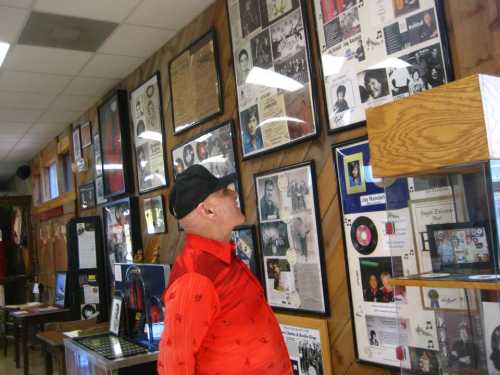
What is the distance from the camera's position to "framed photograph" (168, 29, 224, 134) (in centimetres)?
313

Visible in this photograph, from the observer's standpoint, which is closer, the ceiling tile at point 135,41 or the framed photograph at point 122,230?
the ceiling tile at point 135,41

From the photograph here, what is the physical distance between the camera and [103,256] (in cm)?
499

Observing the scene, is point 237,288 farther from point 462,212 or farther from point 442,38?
point 442,38

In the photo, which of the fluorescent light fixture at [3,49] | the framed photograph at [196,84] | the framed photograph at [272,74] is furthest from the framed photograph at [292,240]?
the fluorescent light fixture at [3,49]

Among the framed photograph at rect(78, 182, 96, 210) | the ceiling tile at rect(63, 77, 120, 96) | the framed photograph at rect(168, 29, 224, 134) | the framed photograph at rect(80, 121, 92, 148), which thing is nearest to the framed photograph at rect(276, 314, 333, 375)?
the framed photograph at rect(168, 29, 224, 134)

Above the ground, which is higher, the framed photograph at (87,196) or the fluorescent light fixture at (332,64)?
the fluorescent light fixture at (332,64)

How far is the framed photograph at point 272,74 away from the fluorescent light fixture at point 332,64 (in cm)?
9

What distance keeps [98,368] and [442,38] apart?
2.47m

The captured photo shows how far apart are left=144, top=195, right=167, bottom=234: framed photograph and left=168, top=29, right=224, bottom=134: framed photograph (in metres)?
0.66

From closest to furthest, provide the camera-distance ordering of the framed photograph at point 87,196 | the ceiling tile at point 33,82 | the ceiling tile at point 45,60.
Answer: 1. the ceiling tile at point 45,60
2. the ceiling tile at point 33,82
3. the framed photograph at point 87,196

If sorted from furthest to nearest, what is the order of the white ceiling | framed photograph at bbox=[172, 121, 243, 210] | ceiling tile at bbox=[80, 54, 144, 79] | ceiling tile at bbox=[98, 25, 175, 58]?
ceiling tile at bbox=[80, 54, 144, 79]
ceiling tile at bbox=[98, 25, 175, 58]
the white ceiling
framed photograph at bbox=[172, 121, 243, 210]

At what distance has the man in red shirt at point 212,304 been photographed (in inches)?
54.2

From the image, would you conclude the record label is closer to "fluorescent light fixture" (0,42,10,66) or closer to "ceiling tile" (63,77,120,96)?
"fluorescent light fixture" (0,42,10,66)

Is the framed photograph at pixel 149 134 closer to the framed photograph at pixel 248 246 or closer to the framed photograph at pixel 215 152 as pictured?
the framed photograph at pixel 215 152
